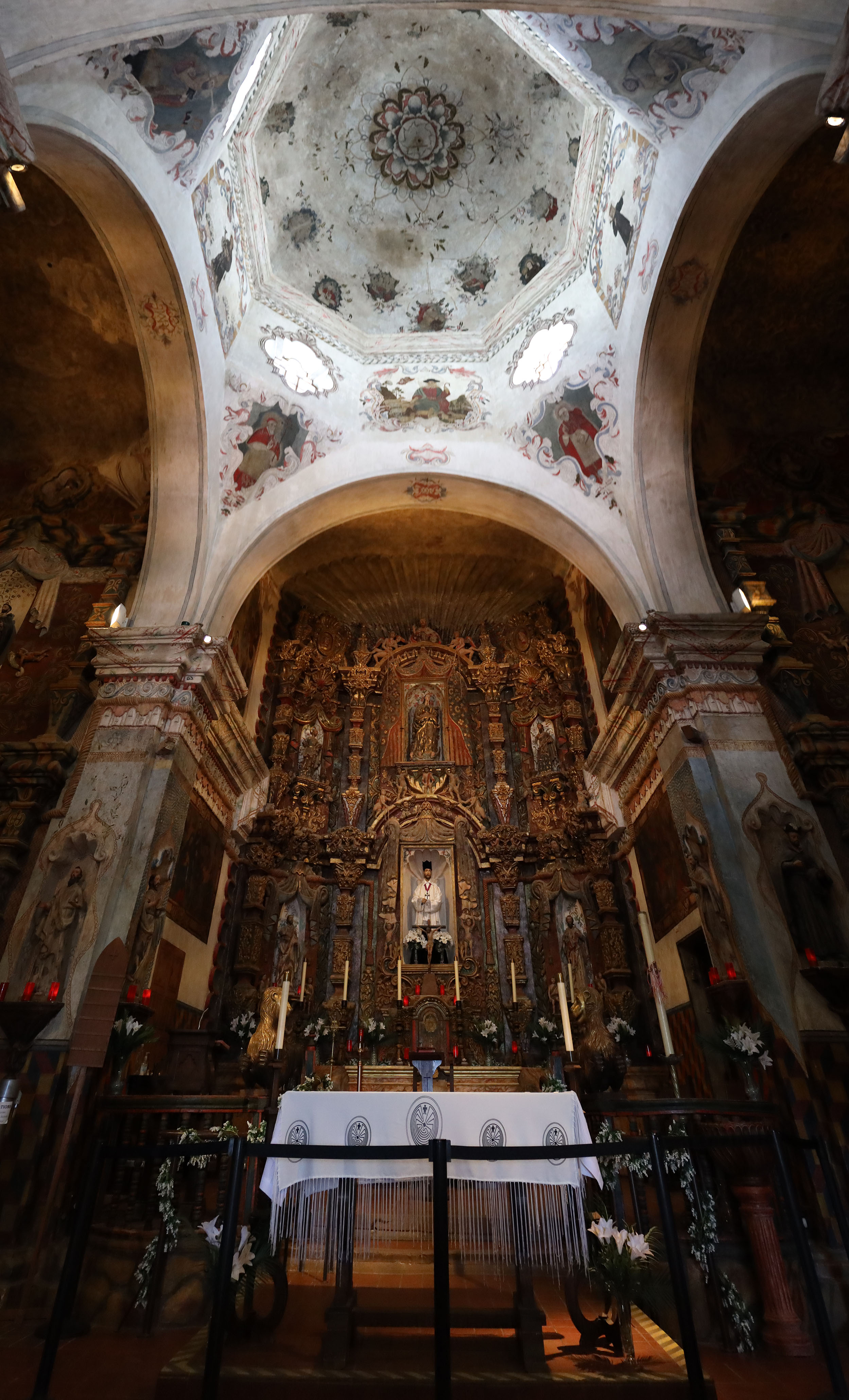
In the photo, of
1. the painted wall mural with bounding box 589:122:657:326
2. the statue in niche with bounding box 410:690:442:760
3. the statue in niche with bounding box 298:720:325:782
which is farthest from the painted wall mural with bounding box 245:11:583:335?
the statue in niche with bounding box 298:720:325:782

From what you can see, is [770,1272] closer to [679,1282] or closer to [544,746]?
[679,1282]

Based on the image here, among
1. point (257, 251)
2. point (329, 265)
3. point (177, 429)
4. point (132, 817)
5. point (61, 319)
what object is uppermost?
point (329, 265)

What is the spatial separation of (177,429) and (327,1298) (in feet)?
33.7

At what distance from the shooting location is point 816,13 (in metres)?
4.59

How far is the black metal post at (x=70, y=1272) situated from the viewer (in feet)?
9.55

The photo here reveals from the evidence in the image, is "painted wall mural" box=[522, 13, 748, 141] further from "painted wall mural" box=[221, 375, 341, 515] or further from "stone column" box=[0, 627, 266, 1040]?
"stone column" box=[0, 627, 266, 1040]

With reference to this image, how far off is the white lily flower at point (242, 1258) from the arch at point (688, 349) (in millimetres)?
8206

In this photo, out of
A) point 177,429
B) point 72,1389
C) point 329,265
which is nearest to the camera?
point 72,1389

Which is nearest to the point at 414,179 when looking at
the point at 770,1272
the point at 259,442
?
the point at 259,442

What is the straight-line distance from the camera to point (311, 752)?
13000 mm

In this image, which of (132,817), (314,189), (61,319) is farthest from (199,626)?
(314,189)

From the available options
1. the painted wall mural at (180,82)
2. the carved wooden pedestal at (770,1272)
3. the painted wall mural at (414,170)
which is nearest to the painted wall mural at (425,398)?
the painted wall mural at (414,170)

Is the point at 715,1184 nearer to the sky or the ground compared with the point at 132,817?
nearer to the ground

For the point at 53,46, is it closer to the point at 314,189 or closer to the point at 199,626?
the point at 199,626
